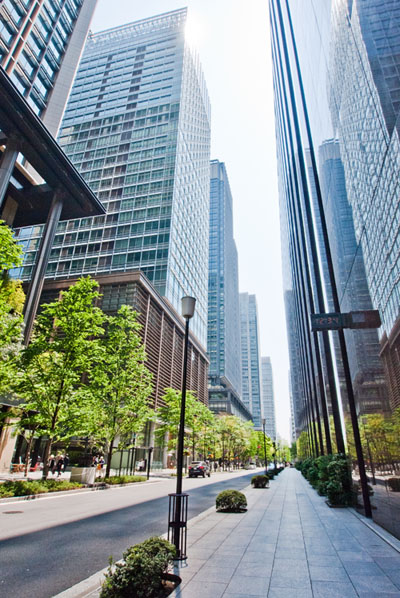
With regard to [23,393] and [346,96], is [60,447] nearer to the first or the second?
[23,393]

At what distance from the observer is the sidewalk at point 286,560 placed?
493 centimetres

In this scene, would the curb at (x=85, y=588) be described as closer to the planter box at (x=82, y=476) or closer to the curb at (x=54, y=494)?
the curb at (x=54, y=494)

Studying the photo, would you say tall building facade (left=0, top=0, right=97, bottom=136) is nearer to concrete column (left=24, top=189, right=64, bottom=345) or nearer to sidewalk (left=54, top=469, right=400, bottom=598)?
concrete column (left=24, top=189, right=64, bottom=345)

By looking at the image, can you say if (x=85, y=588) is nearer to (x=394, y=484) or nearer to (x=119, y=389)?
(x=394, y=484)

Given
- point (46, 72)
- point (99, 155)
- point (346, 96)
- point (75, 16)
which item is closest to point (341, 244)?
point (346, 96)

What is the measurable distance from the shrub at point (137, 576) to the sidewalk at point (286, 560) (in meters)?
0.47

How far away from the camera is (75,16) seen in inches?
2036

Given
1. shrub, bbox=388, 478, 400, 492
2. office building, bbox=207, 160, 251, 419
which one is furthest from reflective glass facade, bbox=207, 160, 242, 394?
shrub, bbox=388, 478, 400, 492

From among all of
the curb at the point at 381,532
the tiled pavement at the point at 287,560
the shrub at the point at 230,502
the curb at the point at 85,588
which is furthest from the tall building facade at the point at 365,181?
the curb at the point at 85,588

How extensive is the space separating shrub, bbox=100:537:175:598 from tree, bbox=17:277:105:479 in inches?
583

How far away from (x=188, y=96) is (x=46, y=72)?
45.0 meters

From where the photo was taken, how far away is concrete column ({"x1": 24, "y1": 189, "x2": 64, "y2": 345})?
30.1 m

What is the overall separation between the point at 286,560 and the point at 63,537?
225 inches

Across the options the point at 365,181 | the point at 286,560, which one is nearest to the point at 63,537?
the point at 286,560
